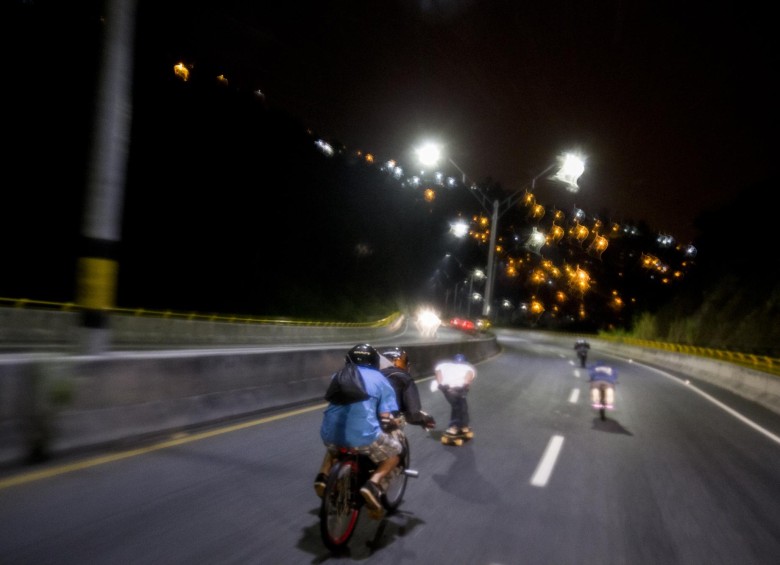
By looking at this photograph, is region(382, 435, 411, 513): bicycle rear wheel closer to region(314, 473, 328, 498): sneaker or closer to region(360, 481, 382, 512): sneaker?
region(360, 481, 382, 512): sneaker

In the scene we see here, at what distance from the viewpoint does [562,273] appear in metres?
115

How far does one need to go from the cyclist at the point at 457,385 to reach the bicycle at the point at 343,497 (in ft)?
12.2

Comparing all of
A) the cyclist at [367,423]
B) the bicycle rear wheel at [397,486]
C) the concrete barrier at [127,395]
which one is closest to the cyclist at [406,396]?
the bicycle rear wheel at [397,486]

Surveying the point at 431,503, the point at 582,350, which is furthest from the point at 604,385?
the point at 582,350

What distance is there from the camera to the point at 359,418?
5.02 m

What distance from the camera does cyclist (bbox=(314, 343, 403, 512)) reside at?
16.4 feet

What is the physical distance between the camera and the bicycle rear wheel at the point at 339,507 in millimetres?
4586

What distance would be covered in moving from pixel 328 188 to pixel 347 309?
60.4ft

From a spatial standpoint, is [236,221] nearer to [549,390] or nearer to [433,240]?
[549,390]

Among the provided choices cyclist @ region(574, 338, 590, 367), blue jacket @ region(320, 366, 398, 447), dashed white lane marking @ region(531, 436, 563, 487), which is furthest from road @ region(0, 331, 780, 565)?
cyclist @ region(574, 338, 590, 367)

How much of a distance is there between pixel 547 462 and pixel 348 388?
4285 mm

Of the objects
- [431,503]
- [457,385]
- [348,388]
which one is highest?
[348,388]

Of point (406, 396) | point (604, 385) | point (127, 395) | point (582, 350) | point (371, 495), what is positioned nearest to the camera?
point (371, 495)

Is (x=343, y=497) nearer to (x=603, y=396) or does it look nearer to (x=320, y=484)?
(x=320, y=484)
